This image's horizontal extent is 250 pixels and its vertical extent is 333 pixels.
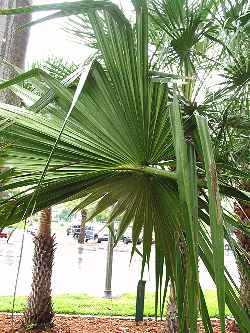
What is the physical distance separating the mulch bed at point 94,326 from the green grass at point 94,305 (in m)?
0.41

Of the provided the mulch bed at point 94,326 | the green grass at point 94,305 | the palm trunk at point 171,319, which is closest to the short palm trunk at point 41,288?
the mulch bed at point 94,326

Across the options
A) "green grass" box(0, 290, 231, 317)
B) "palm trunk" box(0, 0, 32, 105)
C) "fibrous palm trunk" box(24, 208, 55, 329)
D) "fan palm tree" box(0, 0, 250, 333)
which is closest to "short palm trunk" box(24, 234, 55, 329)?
"fibrous palm trunk" box(24, 208, 55, 329)

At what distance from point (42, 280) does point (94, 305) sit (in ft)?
6.84

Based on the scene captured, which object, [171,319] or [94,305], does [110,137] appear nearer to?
[171,319]

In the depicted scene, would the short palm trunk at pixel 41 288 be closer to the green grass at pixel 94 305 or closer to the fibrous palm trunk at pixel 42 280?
the fibrous palm trunk at pixel 42 280

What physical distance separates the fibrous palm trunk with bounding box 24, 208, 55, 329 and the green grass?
1.16 m

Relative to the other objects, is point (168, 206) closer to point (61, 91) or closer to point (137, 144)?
point (137, 144)

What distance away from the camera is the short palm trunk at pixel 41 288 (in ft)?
17.4

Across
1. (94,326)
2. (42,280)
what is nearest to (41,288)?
(42,280)

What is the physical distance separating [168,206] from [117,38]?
0.76 meters

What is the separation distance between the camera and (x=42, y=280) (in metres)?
5.35

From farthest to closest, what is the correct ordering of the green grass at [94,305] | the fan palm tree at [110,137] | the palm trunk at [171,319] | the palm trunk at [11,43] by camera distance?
the green grass at [94,305]
the palm trunk at [171,319]
the palm trunk at [11,43]
the fan palm tree at [110,137]

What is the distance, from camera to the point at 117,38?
5.70 feet

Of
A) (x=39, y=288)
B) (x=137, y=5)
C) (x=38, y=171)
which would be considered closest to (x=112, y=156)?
(x=38, y=171)
